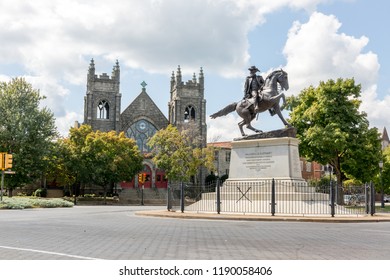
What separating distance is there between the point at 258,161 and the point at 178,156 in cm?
3180

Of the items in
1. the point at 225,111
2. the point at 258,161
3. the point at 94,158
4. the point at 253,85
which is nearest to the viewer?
the point at 258,161

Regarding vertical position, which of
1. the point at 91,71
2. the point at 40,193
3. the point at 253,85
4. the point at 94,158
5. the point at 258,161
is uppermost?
the point at 91,71

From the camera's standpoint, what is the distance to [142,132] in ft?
245

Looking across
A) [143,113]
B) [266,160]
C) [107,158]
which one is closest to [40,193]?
[107,158]

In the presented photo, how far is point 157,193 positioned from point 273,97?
43.4 meters

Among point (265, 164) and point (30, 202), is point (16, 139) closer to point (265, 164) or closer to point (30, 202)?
point (30, 202)

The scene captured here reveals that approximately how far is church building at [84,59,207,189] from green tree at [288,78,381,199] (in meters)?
29.8

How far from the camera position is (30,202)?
114ft

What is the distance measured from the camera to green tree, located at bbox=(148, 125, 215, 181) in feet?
180

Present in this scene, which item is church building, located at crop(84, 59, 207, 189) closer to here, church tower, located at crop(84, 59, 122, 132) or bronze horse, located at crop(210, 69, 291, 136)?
church tower, located at crop(84, 59, 122, 132)

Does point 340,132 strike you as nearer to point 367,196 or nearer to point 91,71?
point 367,196

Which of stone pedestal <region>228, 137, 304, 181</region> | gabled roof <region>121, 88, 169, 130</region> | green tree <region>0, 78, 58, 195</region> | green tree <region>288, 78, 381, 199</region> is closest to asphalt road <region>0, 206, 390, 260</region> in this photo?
stone pedestal <region>228, 137, 304, 181</region>

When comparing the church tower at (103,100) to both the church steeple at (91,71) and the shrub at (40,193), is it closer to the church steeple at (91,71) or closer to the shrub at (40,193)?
the church steeple at (91,71)
